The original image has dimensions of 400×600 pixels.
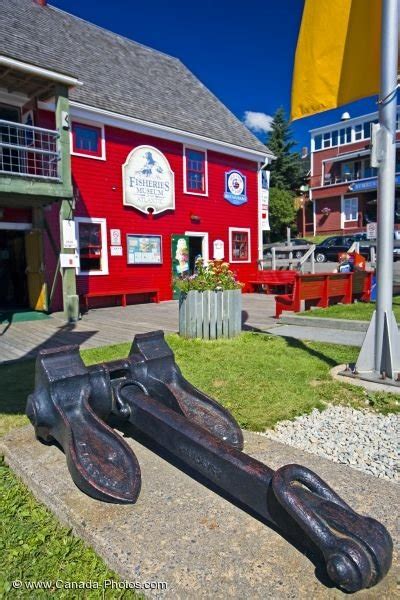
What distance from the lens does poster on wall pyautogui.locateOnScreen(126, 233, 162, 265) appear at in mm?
14945

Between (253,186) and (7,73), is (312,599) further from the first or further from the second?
(253,186)

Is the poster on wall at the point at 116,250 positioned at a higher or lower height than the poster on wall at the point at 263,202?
lower

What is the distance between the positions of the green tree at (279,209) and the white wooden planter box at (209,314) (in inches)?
1420

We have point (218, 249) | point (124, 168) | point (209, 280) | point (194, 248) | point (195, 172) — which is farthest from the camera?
point (218, 249)

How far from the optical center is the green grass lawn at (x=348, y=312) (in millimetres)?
9855

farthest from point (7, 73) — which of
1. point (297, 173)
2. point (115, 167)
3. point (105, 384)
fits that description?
point (297, 173)

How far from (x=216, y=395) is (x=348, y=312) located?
7029 millimetres

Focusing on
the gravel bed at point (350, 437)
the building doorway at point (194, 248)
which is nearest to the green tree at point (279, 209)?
the building doorway at point (194, 248)

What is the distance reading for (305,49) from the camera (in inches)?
207

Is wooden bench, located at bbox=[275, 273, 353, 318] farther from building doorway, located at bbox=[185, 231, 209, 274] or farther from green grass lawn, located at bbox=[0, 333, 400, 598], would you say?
building doorway, located at bbox=[185, 231, 209, 274]

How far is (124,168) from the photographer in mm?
14609

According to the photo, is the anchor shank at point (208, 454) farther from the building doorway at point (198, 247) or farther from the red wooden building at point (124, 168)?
the building doorway at point (198, 247)

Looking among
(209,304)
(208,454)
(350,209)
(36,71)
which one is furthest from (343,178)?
(208,454)

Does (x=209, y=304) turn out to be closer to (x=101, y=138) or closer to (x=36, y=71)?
(x=36, y=71)
